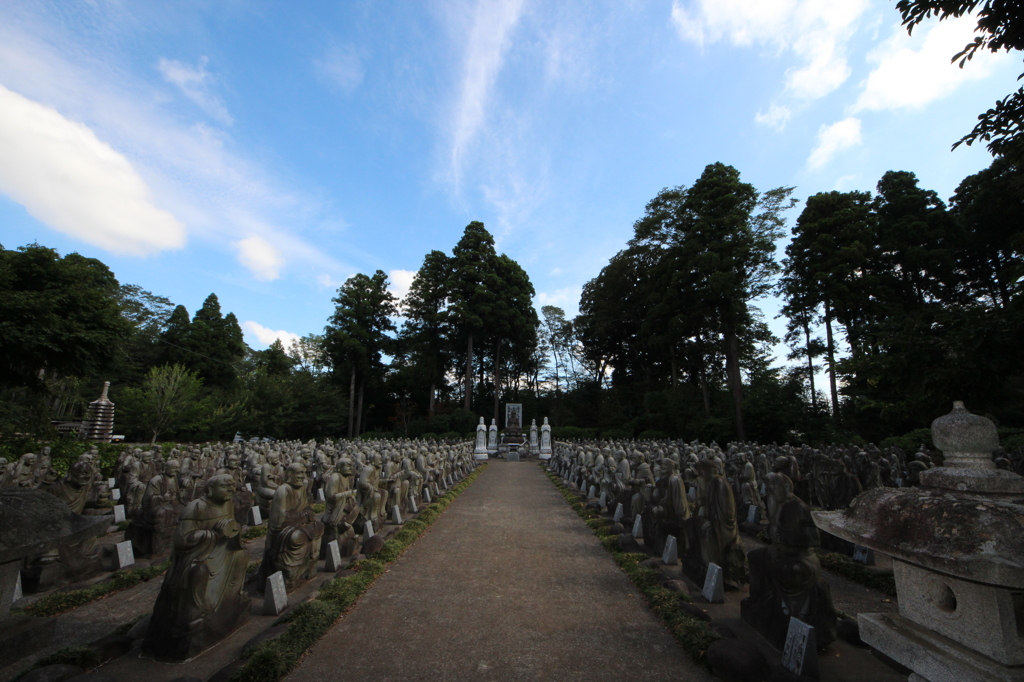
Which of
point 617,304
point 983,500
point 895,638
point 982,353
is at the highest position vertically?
point 617,304

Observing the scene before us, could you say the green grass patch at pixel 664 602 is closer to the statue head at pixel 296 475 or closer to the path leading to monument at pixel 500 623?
the path leading to monument at pixel 500 623

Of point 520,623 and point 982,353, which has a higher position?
point 982,353

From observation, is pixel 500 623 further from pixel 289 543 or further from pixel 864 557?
pixel 864 557

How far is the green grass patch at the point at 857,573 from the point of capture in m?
5.86

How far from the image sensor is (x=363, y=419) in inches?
1674

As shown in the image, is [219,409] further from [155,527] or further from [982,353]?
[982,353]

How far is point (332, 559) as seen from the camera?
6.85 meters

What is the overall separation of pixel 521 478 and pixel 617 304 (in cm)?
2353

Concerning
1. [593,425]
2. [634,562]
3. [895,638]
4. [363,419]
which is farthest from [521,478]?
[363,419]

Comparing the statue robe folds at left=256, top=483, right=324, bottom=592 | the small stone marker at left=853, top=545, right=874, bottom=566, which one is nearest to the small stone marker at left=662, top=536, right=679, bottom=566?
the small stone marker at left=853, top=545, right=874, bottom=566

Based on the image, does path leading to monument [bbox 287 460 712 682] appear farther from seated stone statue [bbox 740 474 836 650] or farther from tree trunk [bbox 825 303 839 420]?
tree trunk [bbox 825 303 839 420]

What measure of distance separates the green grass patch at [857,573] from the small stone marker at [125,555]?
10.0 metres

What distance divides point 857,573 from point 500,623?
16.8 ft

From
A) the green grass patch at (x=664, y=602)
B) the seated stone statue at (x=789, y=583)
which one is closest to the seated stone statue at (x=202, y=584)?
the green grass patch at (x=664, y=602)
